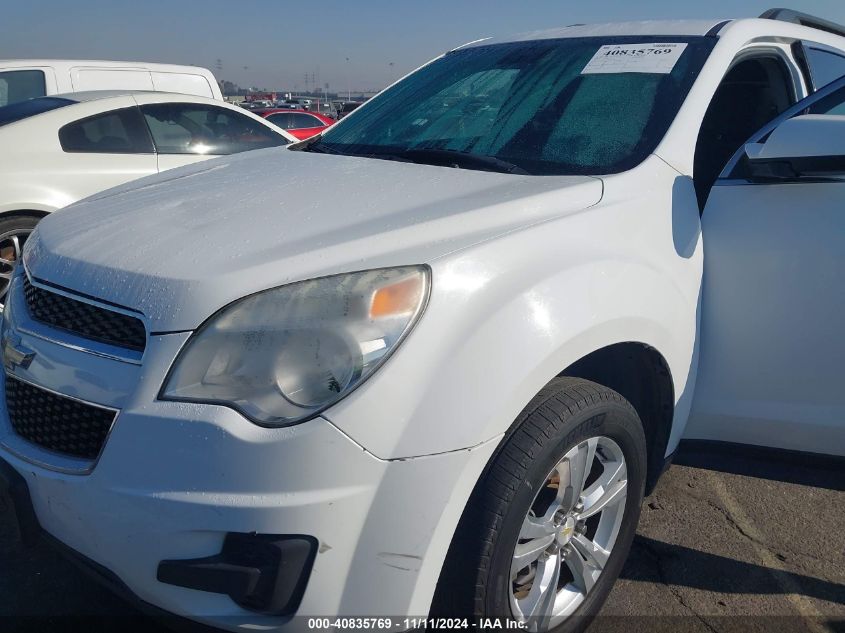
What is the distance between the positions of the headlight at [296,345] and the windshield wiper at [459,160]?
0.84 m

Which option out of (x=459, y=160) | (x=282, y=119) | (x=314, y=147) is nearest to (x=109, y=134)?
(x=314, y=147)

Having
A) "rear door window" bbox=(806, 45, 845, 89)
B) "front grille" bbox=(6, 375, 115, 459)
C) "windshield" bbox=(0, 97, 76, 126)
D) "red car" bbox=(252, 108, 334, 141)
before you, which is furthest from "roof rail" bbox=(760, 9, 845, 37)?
"red car" bbox=(252, 108, 334, 141)

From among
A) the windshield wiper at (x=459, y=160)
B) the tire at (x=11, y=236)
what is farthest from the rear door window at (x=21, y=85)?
the windshield wiper at (x=459, y=160)

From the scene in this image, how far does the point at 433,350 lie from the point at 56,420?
0.91 meters

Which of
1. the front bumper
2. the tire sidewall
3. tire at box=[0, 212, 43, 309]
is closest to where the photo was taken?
the front bumper

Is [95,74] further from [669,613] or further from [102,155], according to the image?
[669,613]

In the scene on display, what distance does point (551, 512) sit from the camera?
197 centimetres

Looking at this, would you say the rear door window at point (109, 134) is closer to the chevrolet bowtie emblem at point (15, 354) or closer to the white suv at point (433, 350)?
the white suv at point (433, 350)

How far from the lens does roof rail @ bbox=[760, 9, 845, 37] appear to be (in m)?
3.09

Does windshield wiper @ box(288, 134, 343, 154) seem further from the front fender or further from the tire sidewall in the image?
the tire sidewall

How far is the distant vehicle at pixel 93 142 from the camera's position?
15.6ft

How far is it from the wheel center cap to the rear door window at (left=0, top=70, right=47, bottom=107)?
7902 millimetres

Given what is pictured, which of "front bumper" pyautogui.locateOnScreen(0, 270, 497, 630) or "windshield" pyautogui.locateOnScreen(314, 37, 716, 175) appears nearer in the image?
"front bumper" pyautogui.locateOnScreen(0, 270, 497, 630)

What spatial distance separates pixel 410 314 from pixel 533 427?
0.43 m
